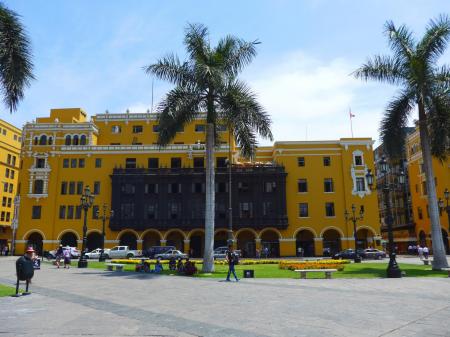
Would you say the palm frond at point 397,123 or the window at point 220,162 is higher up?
the window at point 220,162

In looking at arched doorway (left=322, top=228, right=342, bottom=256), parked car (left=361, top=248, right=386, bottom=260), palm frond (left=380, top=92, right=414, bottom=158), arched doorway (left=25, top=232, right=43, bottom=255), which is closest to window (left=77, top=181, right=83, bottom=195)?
arched doorway (left=25, top=232, right=43, bottom=255)

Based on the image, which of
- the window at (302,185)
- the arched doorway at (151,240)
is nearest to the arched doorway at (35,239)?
the arched doorway at (151,240)

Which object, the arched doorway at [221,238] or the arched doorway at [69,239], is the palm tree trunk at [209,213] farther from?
the arched doorway at [69,239]

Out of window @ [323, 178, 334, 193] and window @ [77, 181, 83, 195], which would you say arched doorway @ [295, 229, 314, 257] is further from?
window @ [77, 181, 83, 195]

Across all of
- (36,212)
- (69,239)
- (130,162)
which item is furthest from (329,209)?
(36,212)

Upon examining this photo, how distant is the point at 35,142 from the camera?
55.2m

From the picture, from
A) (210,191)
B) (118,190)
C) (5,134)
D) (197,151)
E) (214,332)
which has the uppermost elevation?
(5,134)

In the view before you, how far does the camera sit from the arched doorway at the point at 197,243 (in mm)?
51688

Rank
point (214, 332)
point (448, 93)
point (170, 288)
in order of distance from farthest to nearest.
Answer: point (448, 93) → point (170, 288) → point (214, 332)

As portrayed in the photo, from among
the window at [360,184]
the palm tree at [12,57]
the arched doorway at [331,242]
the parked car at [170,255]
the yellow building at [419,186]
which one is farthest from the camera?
the yellow building at [419,186]

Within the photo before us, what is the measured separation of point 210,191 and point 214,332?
15350 mm

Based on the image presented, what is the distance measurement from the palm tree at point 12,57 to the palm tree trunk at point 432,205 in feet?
A: 71.6

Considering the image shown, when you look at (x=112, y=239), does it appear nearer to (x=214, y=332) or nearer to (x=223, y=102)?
(x=223, y=102)

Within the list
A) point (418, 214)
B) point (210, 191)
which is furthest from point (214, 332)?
point (418, 214)
